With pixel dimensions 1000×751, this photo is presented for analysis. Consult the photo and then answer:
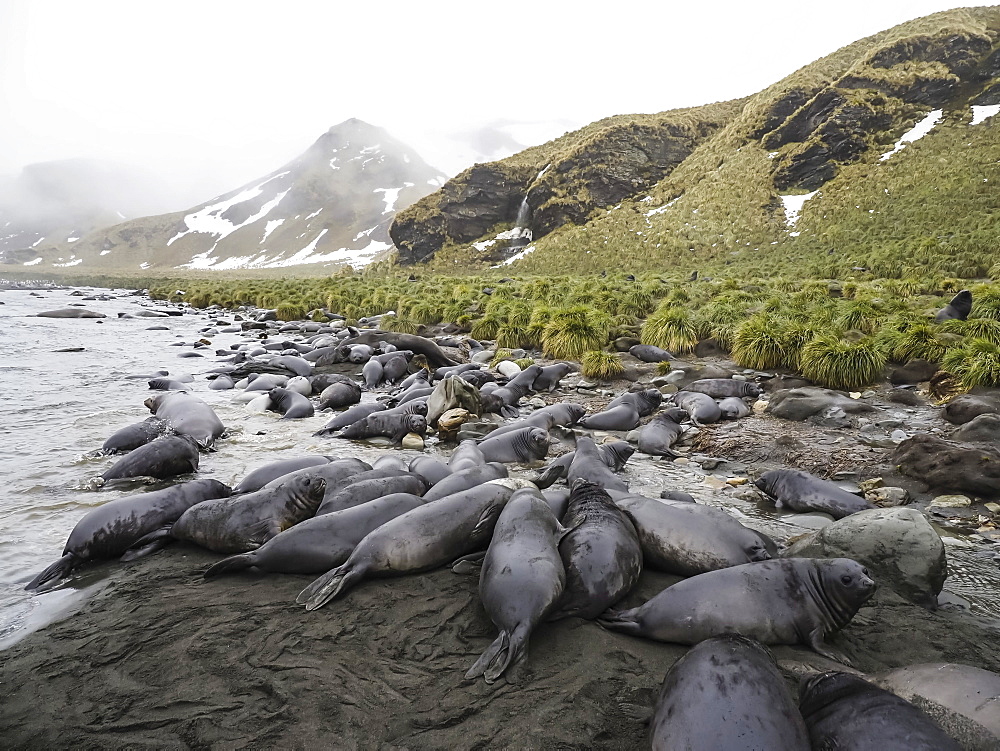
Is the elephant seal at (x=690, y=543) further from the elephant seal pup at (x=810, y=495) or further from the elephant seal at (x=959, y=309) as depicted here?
the elephant seal at (x=959, y=309)

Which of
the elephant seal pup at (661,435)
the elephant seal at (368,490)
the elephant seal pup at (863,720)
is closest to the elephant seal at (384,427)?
the elephant seal at (368,490)

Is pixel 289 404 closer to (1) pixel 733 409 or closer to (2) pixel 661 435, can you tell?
(2) pixel 661 435

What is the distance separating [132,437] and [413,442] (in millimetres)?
3157

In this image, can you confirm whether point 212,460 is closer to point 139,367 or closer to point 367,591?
point 367,591

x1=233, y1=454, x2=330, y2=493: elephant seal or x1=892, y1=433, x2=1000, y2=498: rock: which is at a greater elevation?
x1=233, y1=454, x2=330, y2=493: elephant seal

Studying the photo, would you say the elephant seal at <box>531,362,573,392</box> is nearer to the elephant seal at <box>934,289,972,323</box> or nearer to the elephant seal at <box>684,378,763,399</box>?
the elephant seal at <box>684,378,763,399</box>

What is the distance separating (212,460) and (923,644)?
6.06 metres

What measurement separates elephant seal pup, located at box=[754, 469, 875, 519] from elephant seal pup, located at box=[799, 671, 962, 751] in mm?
2561

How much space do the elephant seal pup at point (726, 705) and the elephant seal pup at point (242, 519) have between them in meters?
2.78

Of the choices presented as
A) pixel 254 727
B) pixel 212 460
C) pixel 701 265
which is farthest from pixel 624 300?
pixel 701 265

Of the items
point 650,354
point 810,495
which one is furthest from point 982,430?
point 650,354

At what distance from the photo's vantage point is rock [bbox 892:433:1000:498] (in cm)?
423

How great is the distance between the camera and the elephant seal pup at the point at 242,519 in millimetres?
3545

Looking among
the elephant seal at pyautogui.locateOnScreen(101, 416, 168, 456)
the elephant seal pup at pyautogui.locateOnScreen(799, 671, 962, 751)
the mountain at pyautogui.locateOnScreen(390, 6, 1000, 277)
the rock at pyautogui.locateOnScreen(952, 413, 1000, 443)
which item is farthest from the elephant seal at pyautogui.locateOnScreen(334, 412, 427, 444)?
the mountain at pyautogui.locateOnScreen(390, 6, 1000, 277)
